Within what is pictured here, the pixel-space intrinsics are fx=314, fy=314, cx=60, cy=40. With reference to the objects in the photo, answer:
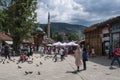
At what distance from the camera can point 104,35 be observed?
159ft

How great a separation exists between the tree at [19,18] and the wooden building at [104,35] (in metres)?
11.3

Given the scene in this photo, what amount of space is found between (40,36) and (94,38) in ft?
190

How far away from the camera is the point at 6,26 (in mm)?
52438

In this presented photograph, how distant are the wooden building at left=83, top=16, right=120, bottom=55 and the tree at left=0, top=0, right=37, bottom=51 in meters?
11.3

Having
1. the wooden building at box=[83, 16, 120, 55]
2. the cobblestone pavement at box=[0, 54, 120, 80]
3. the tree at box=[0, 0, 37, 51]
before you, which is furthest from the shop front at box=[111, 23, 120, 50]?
the cobblestone pavement at box=[0, 54, 120, 80]

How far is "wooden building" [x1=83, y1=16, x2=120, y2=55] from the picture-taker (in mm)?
40781

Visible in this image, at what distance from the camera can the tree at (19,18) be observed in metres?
51.3

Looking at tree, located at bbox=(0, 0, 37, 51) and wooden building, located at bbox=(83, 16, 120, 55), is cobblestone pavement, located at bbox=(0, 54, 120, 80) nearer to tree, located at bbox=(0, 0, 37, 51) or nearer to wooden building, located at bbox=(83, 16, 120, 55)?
wooden building, located at bbox=(83, 16, 120, 55)

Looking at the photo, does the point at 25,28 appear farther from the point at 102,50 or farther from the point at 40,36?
the point at 40,36

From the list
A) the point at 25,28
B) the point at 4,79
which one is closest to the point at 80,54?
the point at 4,79

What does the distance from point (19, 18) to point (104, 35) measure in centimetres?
1418

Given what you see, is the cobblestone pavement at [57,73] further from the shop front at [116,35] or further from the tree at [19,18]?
the tree at [19,18]

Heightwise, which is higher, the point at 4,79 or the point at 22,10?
the point at 22,10

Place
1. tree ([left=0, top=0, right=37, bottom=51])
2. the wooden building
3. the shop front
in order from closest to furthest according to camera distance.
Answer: the shop front
the wooden building
tree ([left=0, top=0, right=37, bottom=51])
